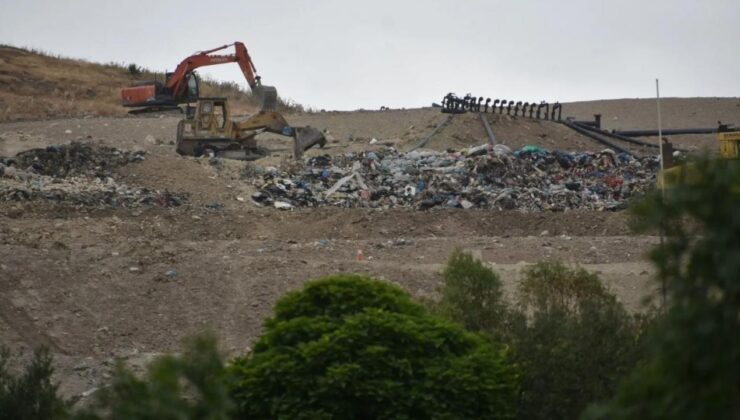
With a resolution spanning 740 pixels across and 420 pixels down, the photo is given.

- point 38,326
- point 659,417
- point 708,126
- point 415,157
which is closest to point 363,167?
point 415,157

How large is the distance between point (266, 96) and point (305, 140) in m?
3.86

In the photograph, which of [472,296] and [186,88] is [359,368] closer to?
[472,296]

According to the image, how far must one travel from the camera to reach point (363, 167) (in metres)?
32.4

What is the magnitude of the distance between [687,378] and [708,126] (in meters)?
45.8

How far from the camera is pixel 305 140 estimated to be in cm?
3703

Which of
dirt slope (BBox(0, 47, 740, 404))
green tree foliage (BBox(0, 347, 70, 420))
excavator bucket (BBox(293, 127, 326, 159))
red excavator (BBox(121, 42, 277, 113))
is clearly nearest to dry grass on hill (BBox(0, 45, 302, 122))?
red excavator (BBox(121, 42, 277, 113))

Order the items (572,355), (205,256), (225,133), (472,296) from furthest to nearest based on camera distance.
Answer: (225,133)
(205,256)
(472,296)
(572,355)

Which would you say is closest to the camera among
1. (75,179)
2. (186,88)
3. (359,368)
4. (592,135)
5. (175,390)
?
(175,390)

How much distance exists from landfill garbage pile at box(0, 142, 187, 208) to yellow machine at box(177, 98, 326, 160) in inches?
67.4

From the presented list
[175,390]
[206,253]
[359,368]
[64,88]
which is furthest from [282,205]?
[64,88]

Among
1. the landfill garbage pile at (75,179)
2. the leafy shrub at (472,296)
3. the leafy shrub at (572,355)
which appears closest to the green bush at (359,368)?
the leafy shrub at (572,355)

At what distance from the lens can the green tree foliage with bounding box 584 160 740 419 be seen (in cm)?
458

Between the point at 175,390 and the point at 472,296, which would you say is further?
the point at 472,296

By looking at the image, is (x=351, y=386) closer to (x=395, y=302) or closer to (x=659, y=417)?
(x=395, y=302)
